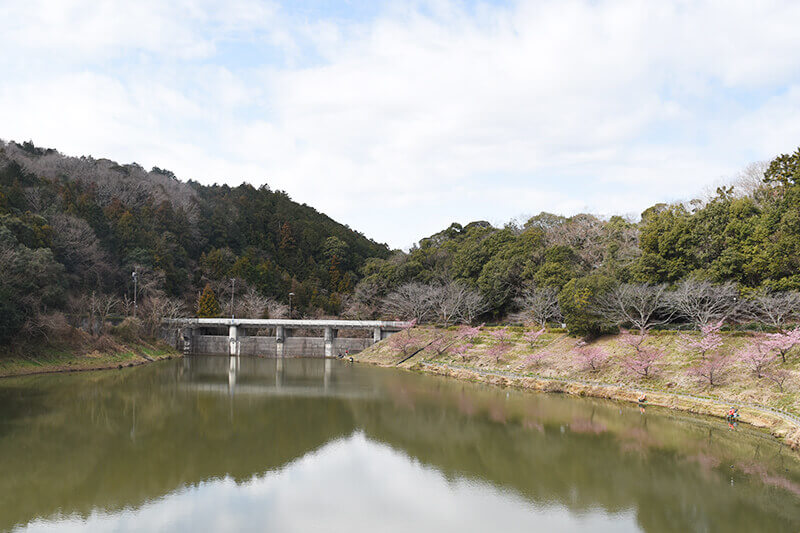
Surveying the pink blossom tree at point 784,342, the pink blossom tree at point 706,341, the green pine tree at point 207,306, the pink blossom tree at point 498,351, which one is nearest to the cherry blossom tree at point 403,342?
the pink blossom tree at point 498,351

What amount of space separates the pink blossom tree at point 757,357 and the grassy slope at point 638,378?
0.94 ft

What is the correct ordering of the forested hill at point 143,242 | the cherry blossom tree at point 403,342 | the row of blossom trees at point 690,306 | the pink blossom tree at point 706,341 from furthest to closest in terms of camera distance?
the cherry blossom tree at point 403,342
the forested hill at point 143,242
the row of blossom trees at point 690,306
the pink blossom tree at point 706,341

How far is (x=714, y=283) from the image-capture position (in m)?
26.7

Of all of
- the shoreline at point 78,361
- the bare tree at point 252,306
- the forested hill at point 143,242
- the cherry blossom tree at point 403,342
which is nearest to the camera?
the shoreline at point 78,361

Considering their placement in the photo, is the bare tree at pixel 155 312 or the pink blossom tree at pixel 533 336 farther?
the bare tree at pixel 155 312

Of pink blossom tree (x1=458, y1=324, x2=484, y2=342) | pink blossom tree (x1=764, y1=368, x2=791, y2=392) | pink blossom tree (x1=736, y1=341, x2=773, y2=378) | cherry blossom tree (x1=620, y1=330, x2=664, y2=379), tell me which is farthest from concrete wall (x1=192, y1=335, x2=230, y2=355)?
pink blossom tree (x1=764, y1=368, x2=791, y2=392)

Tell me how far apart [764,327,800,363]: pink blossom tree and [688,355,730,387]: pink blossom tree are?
6.33ft

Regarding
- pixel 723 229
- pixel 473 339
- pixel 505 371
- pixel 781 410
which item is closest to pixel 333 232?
pixel 473 339

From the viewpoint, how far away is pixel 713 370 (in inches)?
864

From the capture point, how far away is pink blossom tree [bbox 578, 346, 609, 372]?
90.1 feet

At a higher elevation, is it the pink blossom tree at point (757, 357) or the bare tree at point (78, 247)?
the bare tree at point (78, 247)

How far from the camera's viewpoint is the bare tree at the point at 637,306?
27.9 m

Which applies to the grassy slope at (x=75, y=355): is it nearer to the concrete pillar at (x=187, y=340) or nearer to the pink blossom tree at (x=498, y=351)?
the concrete pillar at (x=187, y=340)

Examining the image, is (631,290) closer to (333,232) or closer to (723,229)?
(723,229)
